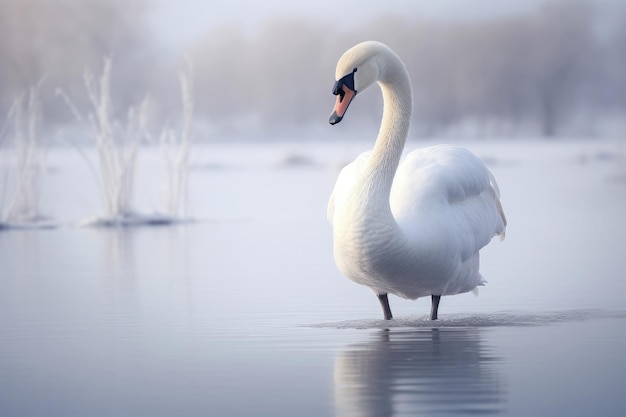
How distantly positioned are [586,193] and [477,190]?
9399 millimetres

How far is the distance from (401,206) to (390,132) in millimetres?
314

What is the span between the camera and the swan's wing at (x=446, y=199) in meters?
5.25

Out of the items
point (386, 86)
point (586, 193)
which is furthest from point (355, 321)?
point (586, 193)

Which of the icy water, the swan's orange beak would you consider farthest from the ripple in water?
the swan's orange beak

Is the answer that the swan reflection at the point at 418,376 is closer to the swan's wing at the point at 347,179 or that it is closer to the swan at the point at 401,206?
the swan at the point at 401,206

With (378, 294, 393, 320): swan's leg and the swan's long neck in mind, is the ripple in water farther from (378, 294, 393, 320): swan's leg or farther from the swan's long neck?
the swan's long neck

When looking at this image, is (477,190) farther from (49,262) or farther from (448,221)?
(49,262)

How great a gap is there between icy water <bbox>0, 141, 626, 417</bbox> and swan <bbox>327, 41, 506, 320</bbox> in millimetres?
221

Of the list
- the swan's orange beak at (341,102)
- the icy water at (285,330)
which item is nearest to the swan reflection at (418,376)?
the icy water at (285,330)

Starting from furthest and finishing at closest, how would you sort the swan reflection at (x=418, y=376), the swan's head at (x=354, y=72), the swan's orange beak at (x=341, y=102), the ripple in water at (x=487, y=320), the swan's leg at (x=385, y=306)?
the swan's leg at (x=385, y=306) < the ripple in water at (x=487, y=320) < the swan's head at (x=354, y=72) < the swan's orange beak at (x=341, y=102) < the swan reflection at (x=418, y=376)

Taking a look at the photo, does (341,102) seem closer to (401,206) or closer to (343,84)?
(343,84)

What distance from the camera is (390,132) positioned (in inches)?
216

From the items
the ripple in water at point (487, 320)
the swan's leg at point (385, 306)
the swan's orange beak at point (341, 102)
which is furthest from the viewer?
the swan's leg at point (385, 306)

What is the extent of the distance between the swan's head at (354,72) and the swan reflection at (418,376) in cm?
92
